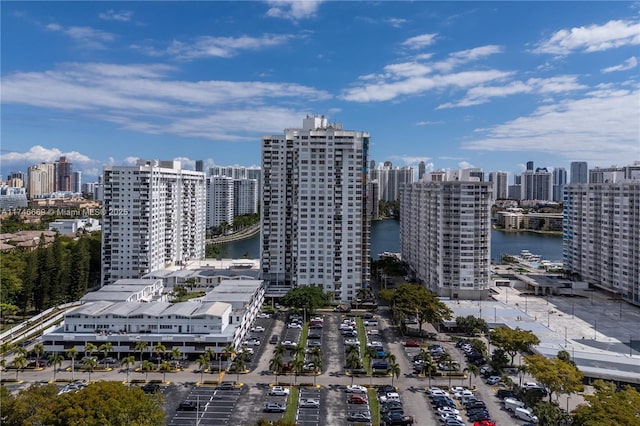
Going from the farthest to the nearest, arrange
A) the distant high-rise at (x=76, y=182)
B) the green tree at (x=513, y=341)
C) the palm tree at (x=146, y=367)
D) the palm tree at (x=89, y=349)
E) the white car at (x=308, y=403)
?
the distant high-rise at (x=76, y=182)
the palm tree at (x=89, y=349)
the green tree at (x=513, y=341)
the palm tree at (x=146, y=367)
the white car at (x=308, y=403)

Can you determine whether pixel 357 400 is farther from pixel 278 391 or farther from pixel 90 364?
pixel 90 364

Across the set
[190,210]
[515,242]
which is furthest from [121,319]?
[515,242]

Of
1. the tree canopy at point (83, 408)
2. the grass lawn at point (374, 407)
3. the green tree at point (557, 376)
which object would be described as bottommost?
the grass lawn at point (374, 407)

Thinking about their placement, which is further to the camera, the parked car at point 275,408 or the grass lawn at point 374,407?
the parked car at point 275,408

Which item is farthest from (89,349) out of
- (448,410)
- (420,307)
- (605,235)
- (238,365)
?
(605,235)

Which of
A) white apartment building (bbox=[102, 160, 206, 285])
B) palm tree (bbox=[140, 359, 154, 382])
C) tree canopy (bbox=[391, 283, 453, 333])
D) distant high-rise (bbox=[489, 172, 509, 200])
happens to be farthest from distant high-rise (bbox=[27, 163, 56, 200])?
distant high-rise (bbox=[489, 172, 509, 200])

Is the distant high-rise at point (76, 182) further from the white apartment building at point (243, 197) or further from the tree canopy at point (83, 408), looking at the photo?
the tree canopy at point (83, 408)

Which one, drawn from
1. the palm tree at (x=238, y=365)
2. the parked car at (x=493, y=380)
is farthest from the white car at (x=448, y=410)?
the palm tree at (x=238, y=365)
